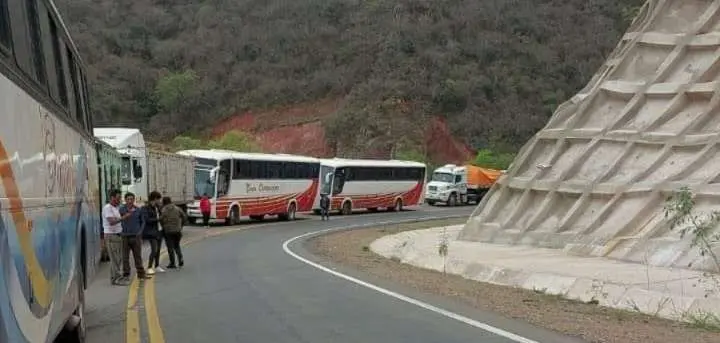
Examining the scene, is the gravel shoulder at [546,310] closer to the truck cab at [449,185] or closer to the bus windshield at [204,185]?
the bus windshield at [204,185]

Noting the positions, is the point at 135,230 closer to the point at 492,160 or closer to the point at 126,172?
the point at 126,172

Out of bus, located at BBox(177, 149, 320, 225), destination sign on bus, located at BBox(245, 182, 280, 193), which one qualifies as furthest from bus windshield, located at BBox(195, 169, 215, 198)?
destination sign on bus, located at BBox(245, 182, 280, 193)

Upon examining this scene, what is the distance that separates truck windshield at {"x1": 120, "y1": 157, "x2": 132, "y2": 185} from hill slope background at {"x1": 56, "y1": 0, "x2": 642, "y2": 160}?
Answer: 44.4 m

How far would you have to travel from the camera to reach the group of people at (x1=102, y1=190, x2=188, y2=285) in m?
16.5

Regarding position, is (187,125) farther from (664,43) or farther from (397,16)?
(664,43)

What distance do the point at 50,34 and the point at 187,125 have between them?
75664 millimetres

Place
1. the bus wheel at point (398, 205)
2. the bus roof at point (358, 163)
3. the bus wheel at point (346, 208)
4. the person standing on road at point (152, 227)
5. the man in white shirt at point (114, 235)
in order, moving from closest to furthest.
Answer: the man in white shirt at point (114, 235)
the person standing on road at point (152, 227)
the bus roof at point (358, 163)
the bus wheel at point (346, 208)
the bus wheel at point (398, 205)

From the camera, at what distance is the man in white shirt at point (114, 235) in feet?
53.3

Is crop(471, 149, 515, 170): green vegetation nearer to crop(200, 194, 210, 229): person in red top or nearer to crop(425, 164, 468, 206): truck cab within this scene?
crop(425, 164, 468, 206): truck cab

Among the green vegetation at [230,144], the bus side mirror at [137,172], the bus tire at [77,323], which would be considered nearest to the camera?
the bus tire at [77,323]

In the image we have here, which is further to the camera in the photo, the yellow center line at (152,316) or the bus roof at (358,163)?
the bus roof at (358,163)

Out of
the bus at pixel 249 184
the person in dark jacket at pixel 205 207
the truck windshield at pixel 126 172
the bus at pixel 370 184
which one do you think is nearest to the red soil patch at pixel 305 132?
the bus at pixel 370 184

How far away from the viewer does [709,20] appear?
82.3 feet

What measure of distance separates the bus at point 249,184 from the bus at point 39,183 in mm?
29048
